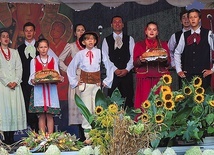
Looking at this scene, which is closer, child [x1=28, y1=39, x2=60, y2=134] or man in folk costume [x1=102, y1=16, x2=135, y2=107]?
child [x1=28, y1=39, x2=60, y2=134]

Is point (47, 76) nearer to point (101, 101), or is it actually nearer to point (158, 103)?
point (101, 101)

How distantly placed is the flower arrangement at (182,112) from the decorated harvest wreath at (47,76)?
3007 millimetres

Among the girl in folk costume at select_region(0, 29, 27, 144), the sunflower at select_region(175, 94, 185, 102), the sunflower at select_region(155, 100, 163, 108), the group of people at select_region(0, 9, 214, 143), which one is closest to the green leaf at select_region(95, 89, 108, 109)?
the sunflower at select_region(155, 100, 163, 108)

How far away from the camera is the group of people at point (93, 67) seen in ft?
24.3

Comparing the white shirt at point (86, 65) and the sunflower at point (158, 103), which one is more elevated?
the white shirt at point (86, 65)

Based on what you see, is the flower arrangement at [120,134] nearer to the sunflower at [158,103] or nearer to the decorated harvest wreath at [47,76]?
the sunflower at [158,103]

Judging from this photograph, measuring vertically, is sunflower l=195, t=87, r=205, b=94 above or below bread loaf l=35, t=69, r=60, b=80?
below

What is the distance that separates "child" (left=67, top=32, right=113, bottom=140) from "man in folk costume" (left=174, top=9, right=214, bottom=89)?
0.91 meters

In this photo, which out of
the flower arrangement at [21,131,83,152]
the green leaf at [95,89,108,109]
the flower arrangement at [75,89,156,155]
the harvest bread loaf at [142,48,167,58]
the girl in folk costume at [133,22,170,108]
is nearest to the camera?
the flower arrangement at [75,89,156,155]

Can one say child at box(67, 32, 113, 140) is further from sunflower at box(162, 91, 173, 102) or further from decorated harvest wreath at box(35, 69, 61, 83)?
sunflower at box(162, 91, 173, 102)

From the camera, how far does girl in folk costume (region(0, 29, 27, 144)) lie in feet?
25.0

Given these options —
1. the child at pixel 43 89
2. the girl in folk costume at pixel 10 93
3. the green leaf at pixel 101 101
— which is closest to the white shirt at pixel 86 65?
the child at pixel 43 89

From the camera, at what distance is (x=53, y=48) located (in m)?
8.86

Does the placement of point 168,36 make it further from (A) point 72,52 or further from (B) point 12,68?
(B) point 12,68
